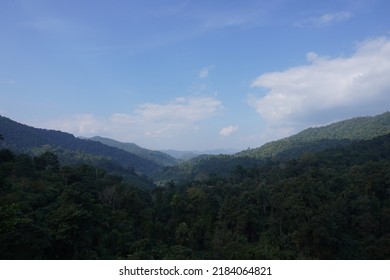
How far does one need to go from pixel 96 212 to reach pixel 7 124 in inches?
5176

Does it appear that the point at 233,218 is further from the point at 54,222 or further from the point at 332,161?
the point at 332,161

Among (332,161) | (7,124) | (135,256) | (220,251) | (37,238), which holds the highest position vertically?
(7,124)

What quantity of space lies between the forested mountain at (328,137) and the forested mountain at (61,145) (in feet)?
188

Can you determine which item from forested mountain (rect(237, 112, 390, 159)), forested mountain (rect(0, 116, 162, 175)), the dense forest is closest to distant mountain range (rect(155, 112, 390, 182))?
forested mountain (rect(237, 112, 390, 159))

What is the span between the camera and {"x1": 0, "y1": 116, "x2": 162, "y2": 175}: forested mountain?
113188 millimetres

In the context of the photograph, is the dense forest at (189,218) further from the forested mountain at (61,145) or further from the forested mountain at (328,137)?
the forested mountain at (328,137)

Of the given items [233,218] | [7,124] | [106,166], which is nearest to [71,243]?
[233,218]

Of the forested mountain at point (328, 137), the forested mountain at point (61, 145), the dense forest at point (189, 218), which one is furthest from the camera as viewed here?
the forested mountain at point (328, 137)

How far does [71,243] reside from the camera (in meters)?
16.9

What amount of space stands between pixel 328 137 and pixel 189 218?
456 feet

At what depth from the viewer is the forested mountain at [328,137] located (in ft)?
409

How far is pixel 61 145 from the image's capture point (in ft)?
502

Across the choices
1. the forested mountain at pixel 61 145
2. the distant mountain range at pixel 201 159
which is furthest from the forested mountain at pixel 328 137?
the forested mountain at pixel 61 145

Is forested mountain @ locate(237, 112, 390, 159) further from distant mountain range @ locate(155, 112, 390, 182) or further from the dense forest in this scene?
the dense forest
